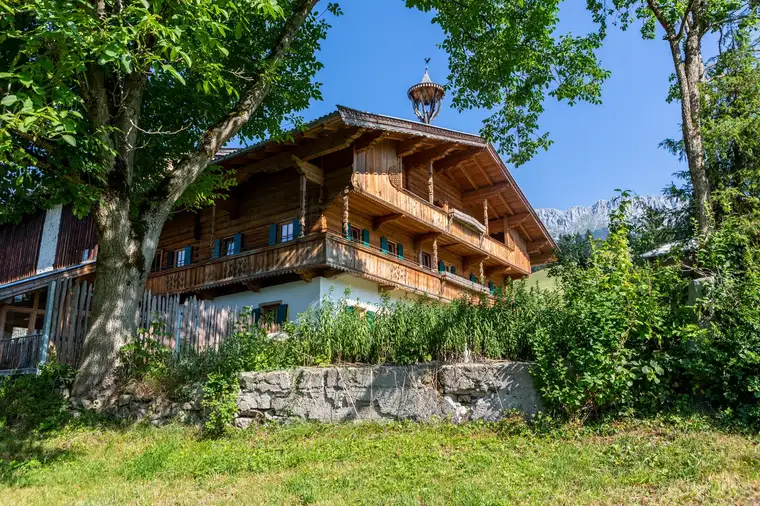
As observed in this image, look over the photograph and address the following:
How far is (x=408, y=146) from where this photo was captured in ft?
63.5

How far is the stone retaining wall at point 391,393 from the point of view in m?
7.96

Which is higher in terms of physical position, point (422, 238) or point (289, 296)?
point (422, 238)

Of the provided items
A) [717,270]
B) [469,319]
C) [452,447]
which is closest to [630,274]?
[717,270]

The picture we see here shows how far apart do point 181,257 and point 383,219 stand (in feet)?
26.3

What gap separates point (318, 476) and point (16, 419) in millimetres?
6267

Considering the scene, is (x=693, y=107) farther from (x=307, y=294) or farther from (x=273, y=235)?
(x=273, y=235)

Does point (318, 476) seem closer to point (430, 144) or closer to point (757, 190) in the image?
point (757, 190)

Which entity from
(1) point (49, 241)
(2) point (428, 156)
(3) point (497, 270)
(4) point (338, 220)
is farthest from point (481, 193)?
(1) point (49, 241)

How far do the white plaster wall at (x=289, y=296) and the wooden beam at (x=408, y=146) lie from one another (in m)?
5.87

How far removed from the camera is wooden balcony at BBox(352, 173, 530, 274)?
57.5 feet

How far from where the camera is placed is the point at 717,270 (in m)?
7.42

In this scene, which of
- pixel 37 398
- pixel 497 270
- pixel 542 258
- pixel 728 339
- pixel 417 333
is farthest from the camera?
pixel 542 258

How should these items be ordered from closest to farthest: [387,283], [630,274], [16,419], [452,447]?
[452,447] → [630,274] → [16,419] → [387,283]

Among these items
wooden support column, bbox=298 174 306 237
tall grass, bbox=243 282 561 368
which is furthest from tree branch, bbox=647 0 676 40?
wooden support column, bbox=298 174 306 237
